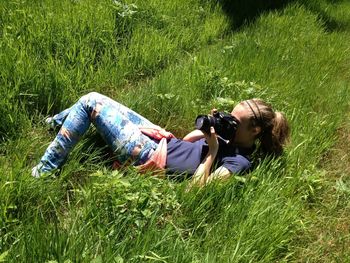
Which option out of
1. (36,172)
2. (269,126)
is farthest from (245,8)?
(36,172)

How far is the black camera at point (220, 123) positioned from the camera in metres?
2.74

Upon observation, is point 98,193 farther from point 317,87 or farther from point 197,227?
point 317,87

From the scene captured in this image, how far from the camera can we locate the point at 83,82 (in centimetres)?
354

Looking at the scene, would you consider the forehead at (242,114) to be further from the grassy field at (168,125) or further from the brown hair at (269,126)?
the grassy field at (168,125)

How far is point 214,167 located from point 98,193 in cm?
87

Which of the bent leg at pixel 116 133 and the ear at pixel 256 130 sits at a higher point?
the ear at pixel 256 130

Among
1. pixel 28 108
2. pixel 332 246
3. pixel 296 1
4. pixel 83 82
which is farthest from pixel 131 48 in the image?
pixel 296 1

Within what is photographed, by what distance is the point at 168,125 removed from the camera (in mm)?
3436

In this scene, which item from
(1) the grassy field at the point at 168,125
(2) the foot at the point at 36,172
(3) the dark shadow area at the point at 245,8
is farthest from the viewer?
(3) the dark shadow area at the point at 245,8

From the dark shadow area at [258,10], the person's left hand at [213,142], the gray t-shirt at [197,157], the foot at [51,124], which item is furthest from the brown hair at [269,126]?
the dark shadow area at [258,10]

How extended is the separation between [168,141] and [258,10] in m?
3.76

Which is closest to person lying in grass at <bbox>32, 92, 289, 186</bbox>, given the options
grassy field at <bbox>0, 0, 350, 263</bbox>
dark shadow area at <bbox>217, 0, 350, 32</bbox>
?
grassy field at <bbox>0, 0, 350, 263</bbox>

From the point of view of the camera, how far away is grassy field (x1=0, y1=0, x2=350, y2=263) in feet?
6.96

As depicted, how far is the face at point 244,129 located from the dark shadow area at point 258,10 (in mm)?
2726
